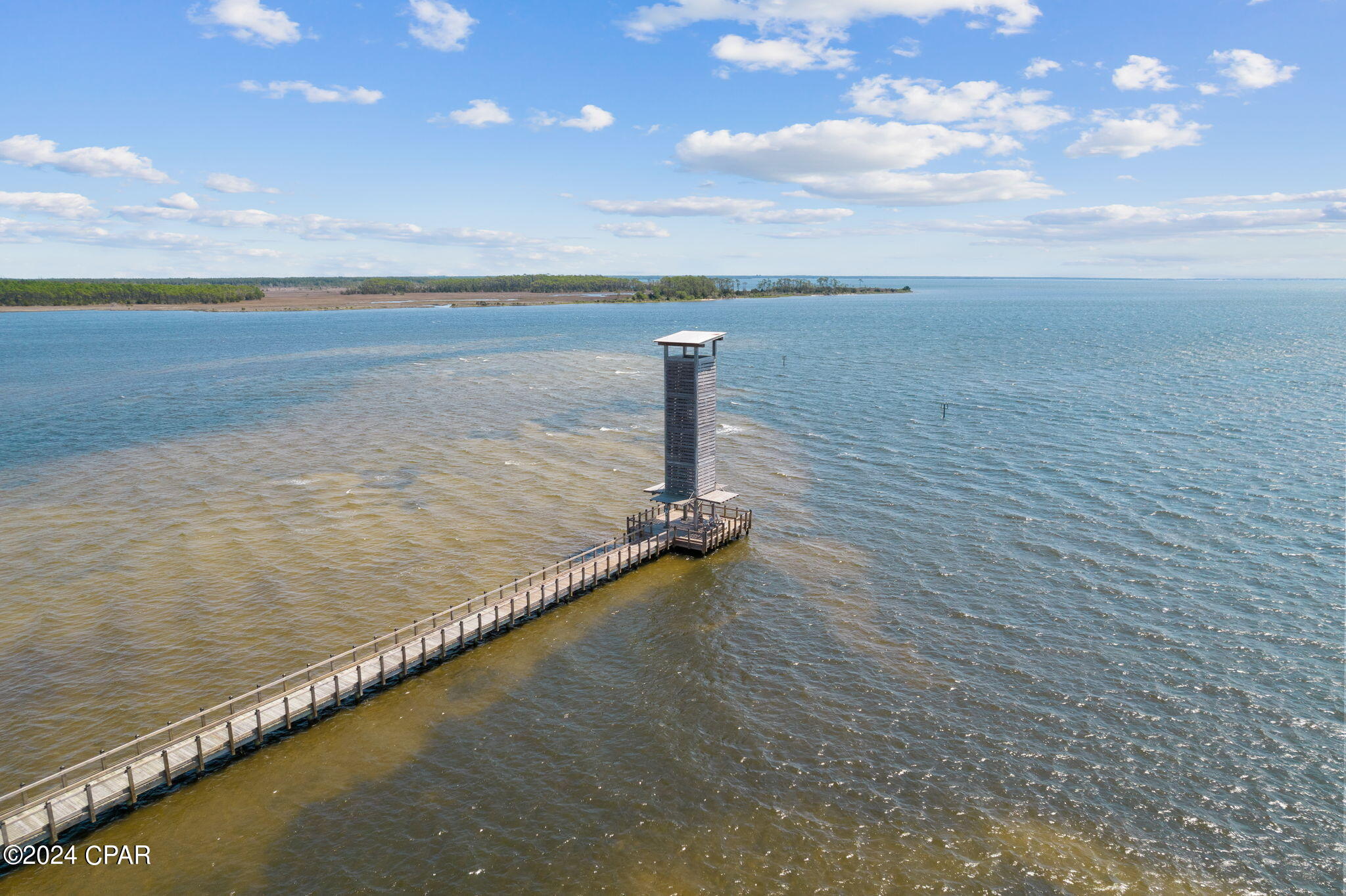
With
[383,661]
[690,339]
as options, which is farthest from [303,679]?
[690,339]

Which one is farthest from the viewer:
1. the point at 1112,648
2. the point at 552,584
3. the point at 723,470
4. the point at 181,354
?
the point at 181,354

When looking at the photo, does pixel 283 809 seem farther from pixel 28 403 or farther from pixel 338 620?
pixel 28 403

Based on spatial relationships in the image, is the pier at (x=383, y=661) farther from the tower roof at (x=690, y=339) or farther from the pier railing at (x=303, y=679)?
the tower roof at (x=690, y=339)

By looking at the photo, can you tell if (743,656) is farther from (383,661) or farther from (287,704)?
(287,704)

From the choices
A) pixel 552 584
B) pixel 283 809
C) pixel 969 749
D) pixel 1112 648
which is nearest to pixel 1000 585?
pixel 1112 648

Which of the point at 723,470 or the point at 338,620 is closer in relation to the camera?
the point at 338,620

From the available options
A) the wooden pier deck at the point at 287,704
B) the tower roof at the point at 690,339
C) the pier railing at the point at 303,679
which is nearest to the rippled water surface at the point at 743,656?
the wooden pier deck at the point at 287,704
